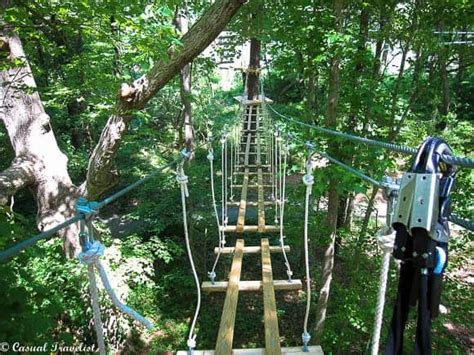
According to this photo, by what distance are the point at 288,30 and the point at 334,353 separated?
8.55 feet

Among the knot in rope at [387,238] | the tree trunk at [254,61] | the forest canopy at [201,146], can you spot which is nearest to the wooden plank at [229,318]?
the forest canopy at [201,146]

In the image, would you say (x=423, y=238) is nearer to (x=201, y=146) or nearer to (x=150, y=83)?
(x=150, y=83)

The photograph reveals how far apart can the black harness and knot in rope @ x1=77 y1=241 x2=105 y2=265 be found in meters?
0.60

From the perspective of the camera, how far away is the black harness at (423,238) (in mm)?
499

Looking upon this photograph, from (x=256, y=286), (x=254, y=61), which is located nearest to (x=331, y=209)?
(x=256, y=286)

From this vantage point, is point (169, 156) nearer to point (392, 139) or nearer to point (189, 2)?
point (189, 2)

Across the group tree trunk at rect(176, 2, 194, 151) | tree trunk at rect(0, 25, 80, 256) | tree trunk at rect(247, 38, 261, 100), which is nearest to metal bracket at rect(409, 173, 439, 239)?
tree trunk at rect(0, 25, 80, 256)

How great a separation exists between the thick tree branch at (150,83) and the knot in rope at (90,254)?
1542 millimetres

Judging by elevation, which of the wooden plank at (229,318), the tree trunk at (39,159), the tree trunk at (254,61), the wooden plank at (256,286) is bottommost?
the wooden plank at (256,286)

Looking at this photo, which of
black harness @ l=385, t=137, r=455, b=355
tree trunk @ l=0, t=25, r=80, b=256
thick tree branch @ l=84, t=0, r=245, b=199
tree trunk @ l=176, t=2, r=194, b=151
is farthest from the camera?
tree trunk @ l=176, t=2, r=194, b=151

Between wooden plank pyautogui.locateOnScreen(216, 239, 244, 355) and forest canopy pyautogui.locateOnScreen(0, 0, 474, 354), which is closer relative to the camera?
wooden plank pyautogui.locateOnScreen(216, 239, 244, 355)

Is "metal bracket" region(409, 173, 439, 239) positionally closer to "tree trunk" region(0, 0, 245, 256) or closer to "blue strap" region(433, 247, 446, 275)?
"blue strap" region(433, 247, 446, 275)

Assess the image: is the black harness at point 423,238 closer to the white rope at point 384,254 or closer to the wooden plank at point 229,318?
the white rope at point 384,254

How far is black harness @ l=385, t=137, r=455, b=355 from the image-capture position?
1.64ft
